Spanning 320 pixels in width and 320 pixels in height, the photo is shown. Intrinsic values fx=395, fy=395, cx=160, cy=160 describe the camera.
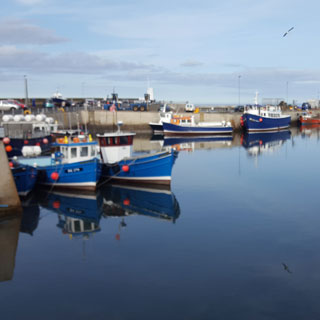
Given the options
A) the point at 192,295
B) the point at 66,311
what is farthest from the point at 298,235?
the point at 66,311

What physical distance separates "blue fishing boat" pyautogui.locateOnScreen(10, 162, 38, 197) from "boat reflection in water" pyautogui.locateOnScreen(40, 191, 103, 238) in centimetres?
103

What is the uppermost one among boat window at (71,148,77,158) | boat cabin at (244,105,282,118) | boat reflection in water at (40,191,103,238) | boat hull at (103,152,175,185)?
boat cabin at (244,105,282,118)

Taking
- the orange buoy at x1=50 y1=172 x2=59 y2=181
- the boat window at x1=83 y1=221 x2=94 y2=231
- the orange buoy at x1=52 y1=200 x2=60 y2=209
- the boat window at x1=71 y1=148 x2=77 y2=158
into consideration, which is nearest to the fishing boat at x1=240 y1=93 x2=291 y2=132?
the boat window at x1=71 y1=148 x2=77 y2=158

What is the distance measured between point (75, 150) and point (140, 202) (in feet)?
16.7

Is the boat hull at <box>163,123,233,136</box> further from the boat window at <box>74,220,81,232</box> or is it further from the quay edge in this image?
the quay edge

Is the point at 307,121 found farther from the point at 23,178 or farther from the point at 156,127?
the point at 23,178

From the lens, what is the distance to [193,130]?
187ft

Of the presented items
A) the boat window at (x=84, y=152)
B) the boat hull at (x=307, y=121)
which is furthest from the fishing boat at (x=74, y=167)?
the boat hull at (x=307, y=121)

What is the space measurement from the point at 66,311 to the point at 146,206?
10531mm

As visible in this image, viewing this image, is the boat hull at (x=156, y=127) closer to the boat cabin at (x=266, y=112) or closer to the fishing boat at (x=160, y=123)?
the fishing boat at (x=160, y=123)

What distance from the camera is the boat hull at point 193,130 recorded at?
55.9 meters

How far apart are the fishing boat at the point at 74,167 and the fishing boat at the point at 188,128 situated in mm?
33216

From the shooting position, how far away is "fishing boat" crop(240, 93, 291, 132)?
61.5 metres

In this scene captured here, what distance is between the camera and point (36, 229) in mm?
15992
